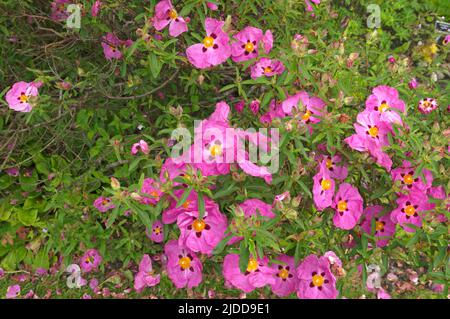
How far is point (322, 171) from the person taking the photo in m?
1.80

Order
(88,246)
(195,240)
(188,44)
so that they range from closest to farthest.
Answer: (195,240) < (188,44) < (88,246)

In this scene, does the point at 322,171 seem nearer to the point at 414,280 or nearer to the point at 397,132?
the point at 397,132

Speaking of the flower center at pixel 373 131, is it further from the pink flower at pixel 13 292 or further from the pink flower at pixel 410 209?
the pink flower at pixel 13 292

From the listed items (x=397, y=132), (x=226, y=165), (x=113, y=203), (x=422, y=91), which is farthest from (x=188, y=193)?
(x=422, y=91)

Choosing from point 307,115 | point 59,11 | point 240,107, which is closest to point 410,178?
point 307,115

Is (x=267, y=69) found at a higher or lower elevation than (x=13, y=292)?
higher

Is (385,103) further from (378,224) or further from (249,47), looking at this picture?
(249,47)

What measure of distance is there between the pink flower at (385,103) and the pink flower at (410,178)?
0.62 feet

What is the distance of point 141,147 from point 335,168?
0.78 m

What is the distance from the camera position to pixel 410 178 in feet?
6.10

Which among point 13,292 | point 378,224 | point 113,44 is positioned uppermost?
point 113,44

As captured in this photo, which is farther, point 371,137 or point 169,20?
point 169,20

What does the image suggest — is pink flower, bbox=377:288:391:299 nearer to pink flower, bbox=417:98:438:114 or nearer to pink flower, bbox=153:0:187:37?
pink flower, bbox=417:98:438:114

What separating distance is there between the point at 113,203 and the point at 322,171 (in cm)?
77
